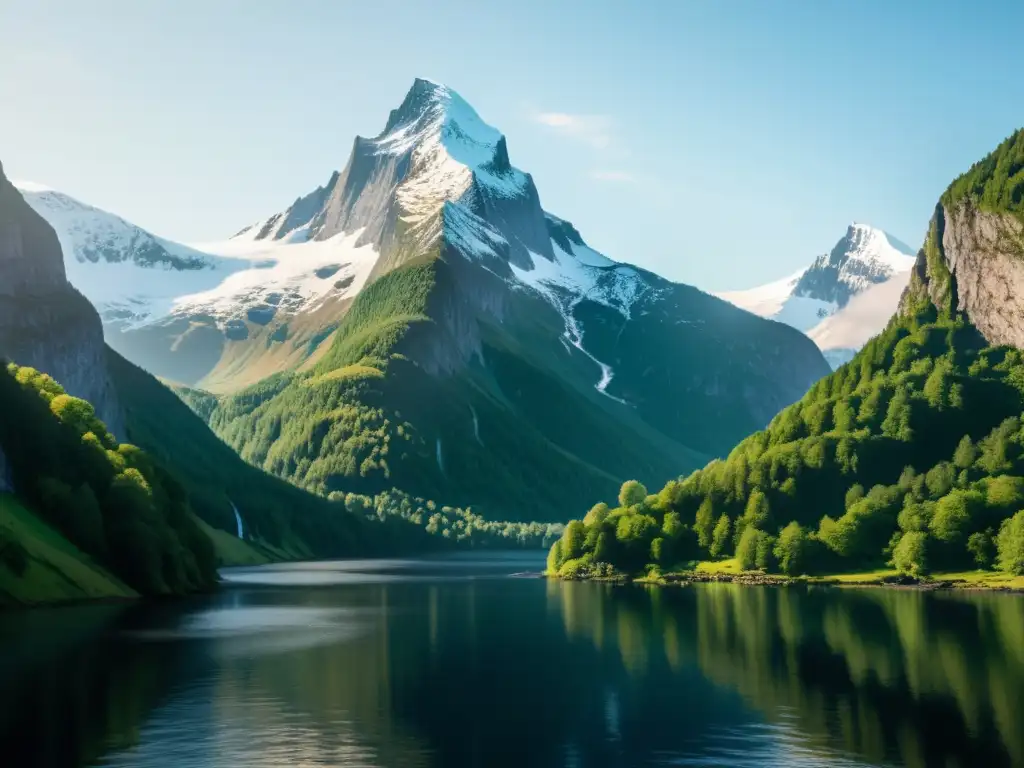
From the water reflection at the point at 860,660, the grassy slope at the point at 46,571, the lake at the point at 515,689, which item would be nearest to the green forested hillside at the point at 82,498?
the grassy slope at the point at 46,571

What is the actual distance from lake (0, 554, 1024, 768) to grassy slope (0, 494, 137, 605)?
456 cm

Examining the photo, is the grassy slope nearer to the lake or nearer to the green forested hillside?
the green forested hillside

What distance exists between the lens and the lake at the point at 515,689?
71750 mm

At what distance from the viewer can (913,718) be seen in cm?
8025

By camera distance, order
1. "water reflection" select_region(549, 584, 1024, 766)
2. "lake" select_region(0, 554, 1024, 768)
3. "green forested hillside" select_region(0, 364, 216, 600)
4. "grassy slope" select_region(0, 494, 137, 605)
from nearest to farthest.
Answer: "lake" select_region(0, 554, 1024, 768) < "water reflection" select_region(549, 584, 1024, 766) < "grassy slope" select_region(0, 494, 137, 605) < "green forested hillside" select_region(0, 364, 216, 600)

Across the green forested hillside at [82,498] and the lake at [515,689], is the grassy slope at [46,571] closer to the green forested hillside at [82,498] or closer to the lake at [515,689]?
the green forested hillside at [82,498]

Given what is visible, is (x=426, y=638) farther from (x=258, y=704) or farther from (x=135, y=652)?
(x=258, y=704)

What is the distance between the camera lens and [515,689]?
96.8 meters

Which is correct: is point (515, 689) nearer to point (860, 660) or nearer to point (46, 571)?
point (860, 660)

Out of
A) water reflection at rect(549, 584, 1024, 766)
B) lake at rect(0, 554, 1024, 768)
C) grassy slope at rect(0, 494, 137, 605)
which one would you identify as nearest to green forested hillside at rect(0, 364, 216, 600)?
grassy slope at rect(0, 494, 137, 605)

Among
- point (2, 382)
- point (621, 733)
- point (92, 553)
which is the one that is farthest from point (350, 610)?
point (621, 733)

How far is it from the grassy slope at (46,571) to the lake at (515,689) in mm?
4564

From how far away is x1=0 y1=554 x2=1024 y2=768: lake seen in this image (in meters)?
71.8

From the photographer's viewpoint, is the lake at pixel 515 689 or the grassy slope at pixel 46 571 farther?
the grassy slope at pixel 46 571
